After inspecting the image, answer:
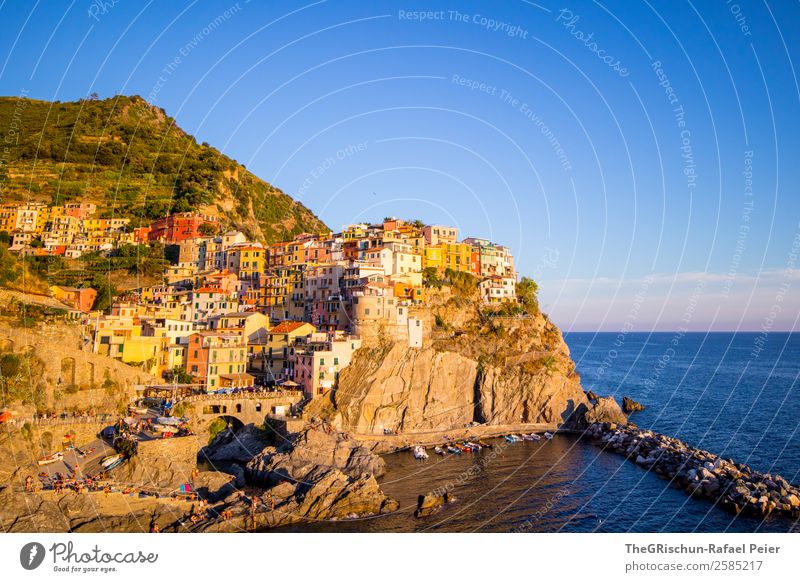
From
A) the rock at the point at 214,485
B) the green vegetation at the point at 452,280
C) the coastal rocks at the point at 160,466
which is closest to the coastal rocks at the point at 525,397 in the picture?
the green vegetation at the point at 452,280

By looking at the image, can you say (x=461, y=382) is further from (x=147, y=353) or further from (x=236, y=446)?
(x=147, y=353)

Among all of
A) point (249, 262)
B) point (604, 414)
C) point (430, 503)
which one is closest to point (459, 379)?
point (604, 414)

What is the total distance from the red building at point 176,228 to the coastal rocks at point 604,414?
49.3 meters

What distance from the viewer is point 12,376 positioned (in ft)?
112

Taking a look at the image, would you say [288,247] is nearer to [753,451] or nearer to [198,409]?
[198,409]

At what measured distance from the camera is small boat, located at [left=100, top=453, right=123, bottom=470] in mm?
31156

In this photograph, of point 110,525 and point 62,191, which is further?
point 62,191

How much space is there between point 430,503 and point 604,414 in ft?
89.0

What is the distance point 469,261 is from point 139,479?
147ft

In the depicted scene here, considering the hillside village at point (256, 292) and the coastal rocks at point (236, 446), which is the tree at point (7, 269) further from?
the coastal rocks at point (236, 446)

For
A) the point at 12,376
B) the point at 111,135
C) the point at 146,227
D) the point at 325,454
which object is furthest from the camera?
the point at 111,135

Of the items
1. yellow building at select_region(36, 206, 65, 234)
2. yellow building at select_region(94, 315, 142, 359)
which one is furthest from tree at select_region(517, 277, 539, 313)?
yellow building at select_region(36, 206, 65, 234)

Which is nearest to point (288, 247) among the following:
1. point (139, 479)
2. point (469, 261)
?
point (469, 261)

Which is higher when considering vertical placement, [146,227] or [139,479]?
[146,227]
